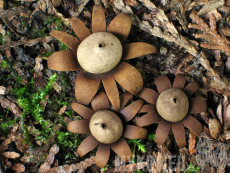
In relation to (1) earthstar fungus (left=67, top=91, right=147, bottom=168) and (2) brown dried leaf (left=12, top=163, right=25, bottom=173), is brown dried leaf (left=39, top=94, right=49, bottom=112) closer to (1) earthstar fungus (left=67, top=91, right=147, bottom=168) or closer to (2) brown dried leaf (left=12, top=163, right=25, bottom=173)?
(1) earthstar fungus (left=67, top=91, right=147, bottom=168)

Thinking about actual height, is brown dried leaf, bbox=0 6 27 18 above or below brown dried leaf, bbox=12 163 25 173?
above

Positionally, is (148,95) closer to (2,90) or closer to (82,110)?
(82,110)

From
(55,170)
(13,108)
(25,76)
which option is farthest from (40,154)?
(25,76)

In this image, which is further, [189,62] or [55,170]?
[189,62]

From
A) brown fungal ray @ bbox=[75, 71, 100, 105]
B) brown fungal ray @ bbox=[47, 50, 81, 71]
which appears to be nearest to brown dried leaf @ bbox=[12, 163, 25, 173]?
brown fungal ray @ bbox=[75, 71, 100, 105]

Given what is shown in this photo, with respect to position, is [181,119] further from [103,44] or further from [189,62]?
[103,44]

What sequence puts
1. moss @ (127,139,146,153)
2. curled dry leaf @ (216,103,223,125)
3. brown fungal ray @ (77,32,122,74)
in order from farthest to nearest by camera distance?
A: curled dry leaf @ (216,103,223,125) < moss @ (127,139,146,153) < brown fungal ray @ (77,32,122,74)
